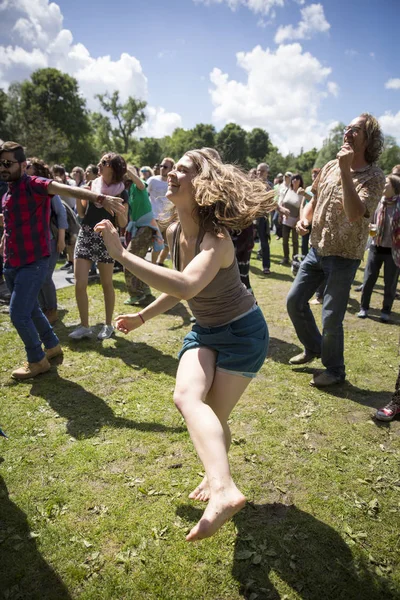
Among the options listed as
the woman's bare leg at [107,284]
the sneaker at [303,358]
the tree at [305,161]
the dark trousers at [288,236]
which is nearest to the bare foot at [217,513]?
the sneaker at [303,358]

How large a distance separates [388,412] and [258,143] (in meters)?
86.1

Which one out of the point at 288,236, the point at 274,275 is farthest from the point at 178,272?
the point at 288,236

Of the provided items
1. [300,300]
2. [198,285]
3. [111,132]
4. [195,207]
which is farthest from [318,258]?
[111,132]

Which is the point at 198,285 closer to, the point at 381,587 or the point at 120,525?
the point at 120,525

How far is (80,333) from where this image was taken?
5.16 meters

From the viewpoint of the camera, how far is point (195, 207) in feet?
6.73

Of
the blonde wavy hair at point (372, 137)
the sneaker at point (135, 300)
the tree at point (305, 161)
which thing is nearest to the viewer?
the blonde wavy hair at point (372, 137)

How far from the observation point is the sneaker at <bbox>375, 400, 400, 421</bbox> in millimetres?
3396

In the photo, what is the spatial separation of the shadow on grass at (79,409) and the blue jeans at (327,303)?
1.77 m

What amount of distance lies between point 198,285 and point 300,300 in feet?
8.84

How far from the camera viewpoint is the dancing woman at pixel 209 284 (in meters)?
1.76

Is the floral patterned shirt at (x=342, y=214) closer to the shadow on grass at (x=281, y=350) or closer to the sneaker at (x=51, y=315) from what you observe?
the shadow on grass at (x=281, y=350)

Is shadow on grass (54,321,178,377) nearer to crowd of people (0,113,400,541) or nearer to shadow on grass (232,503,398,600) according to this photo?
crowd of people (0,113,400,541)

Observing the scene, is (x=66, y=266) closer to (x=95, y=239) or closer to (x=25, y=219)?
(x=95, y=239)
